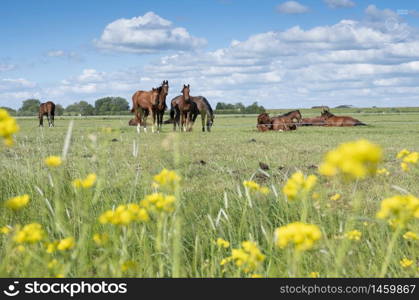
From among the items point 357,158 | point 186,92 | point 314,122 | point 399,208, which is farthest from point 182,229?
point 314,122

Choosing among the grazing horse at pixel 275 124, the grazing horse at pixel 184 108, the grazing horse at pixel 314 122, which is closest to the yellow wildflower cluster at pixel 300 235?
the grazing horse at pixel 184 108

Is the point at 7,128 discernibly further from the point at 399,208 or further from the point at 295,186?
the point at 399,208

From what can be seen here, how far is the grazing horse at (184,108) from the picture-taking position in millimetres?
25097

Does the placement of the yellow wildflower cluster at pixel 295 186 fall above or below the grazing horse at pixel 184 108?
below

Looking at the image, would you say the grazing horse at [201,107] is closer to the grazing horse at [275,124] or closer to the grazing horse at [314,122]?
the grazing horse at [275,124]

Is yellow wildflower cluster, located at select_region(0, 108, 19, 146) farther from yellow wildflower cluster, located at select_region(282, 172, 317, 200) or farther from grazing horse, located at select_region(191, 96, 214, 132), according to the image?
grazing horse, located at select_region(191, 96, 214, 132)

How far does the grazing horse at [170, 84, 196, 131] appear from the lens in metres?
25.1

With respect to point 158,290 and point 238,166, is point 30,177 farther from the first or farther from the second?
point 238,166

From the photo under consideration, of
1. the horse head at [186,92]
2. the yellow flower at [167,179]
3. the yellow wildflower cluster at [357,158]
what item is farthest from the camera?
the horse head at [186,92]

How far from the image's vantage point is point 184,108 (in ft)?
83.4

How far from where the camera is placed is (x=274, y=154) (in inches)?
446

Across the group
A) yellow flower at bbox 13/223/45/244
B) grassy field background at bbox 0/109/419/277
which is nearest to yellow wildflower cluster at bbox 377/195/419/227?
grassy field background at bbox 0/109/419/277

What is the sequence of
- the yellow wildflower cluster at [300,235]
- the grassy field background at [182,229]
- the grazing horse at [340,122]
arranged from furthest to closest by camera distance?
the grazing horse at [340,122], the grassy field background at [182,229], the yellow wildflower cluster at [300,235]

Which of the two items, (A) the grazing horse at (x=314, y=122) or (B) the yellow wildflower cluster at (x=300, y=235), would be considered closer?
(B) the yellow wildflower cluster at (x=300, y=235)
